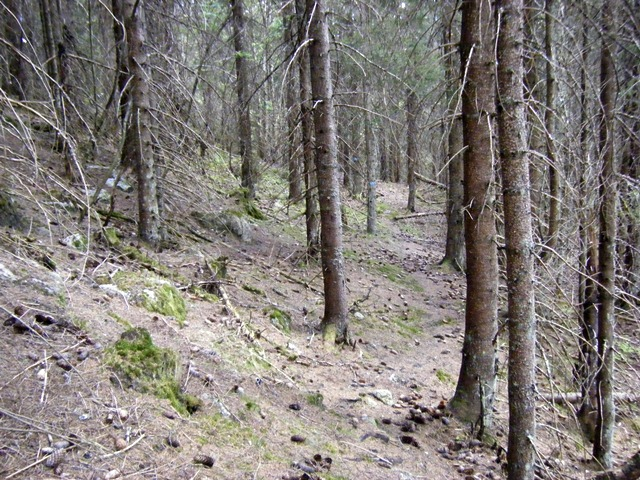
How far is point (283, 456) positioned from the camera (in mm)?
3342

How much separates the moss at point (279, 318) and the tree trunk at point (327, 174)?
1.83 feet

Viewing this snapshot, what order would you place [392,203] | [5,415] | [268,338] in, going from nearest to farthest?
[5,415], [268,338], [392,203]

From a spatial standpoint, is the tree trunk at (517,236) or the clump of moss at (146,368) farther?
the clump of moss at (146,368)

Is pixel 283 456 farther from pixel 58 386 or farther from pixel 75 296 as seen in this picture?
pixel 75 296

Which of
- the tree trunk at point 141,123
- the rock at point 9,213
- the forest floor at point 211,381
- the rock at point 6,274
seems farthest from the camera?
the tree trunk at point 141,123

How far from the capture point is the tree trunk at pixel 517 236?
10.0ft

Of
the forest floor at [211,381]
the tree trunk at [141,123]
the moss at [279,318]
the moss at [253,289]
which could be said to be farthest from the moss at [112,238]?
the moss at [279,318]

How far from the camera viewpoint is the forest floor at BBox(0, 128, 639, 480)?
2.65m

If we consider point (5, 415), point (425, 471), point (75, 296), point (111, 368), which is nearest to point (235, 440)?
point (111, 368)

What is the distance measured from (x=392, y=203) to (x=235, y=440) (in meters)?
21.1

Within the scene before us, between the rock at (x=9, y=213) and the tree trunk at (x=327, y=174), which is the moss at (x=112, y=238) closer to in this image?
the rock at (x=9, y=213)

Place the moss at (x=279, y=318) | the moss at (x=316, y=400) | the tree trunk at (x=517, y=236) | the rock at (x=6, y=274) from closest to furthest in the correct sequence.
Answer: the tree trunk at (x=517, y=236), the rock at (x=6, y=274), the moss at (x=316, y=400), the moss at (x=279, y=318)

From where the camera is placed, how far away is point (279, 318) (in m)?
6.76

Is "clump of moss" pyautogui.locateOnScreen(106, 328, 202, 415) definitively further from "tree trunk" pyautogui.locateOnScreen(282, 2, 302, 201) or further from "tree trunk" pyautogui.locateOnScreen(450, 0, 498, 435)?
"tree trunk" pyautogui.locateOnScreen(282, 2, 302, 201)
